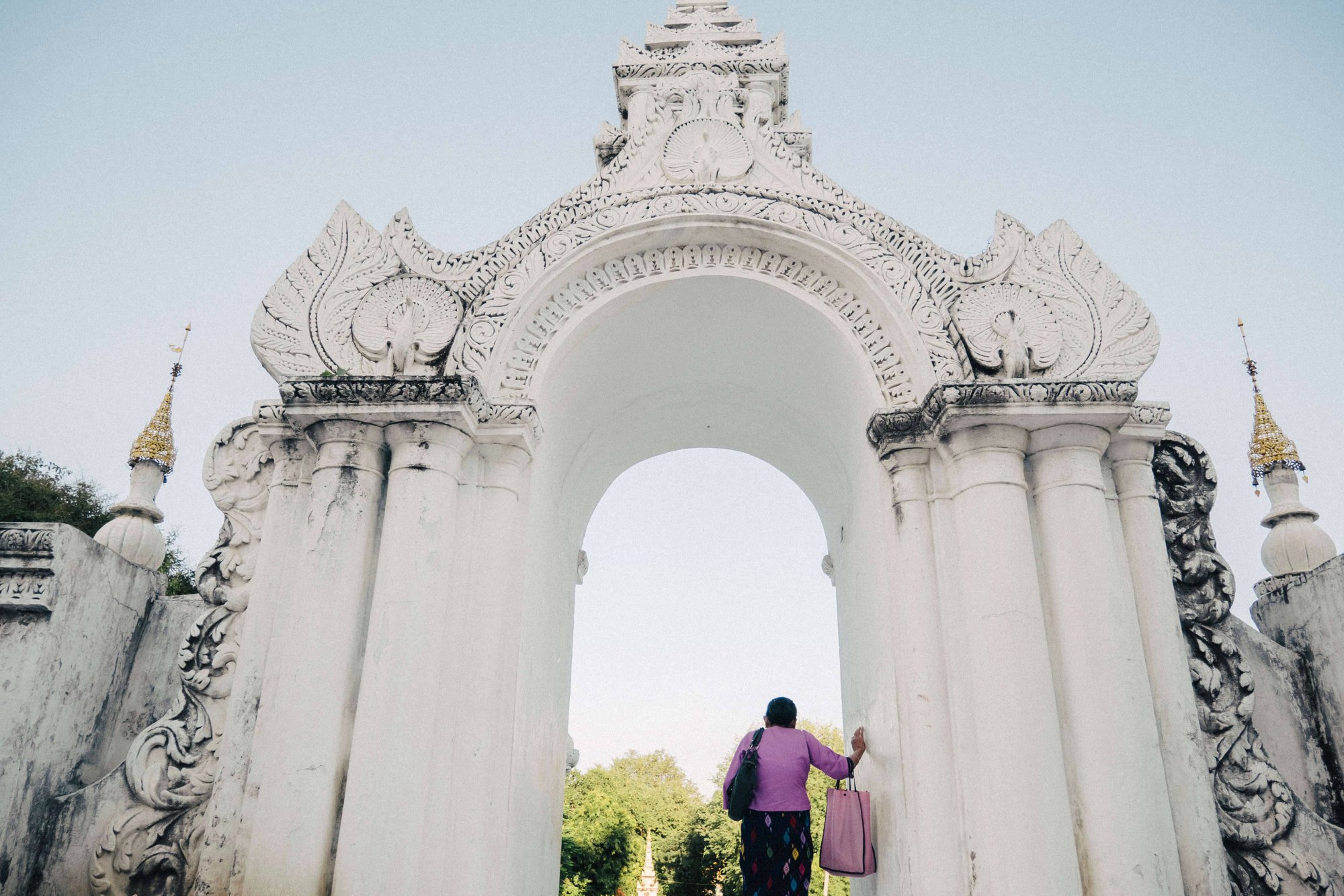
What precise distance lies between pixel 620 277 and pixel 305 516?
2972mm

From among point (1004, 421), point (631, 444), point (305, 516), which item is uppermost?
point (631, 444)

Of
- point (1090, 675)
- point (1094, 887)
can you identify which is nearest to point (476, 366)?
point (1090, 675)

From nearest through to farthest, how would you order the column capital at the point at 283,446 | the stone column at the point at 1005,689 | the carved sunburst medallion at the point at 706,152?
the stone column at the point at 1005,689 < the column capital at the point at 283,446 < the carved sunburst medallion at the point at 706,152

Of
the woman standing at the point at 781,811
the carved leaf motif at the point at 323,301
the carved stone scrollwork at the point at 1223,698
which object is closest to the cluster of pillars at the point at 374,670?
the carved leaf motif at the point at 323,301

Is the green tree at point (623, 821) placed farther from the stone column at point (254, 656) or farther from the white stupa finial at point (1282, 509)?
the white stupa finial at point (1282, 509)

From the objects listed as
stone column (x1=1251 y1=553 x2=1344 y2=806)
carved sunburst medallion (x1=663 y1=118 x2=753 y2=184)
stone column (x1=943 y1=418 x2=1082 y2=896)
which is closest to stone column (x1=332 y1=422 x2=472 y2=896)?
carved sunburst medallion (x1=663 y1=118 x2=753 y2=184)

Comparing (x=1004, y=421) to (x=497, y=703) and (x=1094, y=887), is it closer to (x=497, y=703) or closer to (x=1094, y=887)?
(x=1094, y=887)

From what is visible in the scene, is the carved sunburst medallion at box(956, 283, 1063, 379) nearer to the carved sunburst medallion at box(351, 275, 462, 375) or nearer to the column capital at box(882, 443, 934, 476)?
the column capital at box(882, 443, 934, 476)

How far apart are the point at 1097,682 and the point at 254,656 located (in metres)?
5.50

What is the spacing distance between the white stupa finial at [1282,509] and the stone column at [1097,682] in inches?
169

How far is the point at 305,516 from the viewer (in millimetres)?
6305

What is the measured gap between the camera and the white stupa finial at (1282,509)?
8.74 meters

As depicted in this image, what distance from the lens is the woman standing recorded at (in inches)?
236

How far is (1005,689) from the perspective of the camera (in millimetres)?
5289
